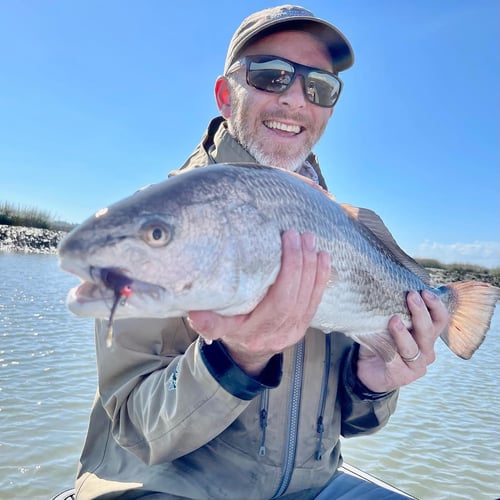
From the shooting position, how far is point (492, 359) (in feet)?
Result: 37.9

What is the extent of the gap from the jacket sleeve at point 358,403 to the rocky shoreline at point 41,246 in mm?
25205

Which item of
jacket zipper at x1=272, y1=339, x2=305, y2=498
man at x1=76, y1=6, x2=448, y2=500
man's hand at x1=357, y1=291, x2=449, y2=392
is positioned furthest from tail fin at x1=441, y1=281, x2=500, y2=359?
jacket zipper at x1=272, y1=339, x2=305, y2=498

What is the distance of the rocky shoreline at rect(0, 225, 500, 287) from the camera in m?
27.8

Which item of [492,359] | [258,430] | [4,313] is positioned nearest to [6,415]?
[258,430]

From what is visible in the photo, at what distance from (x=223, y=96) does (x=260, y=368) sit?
8.00 feet

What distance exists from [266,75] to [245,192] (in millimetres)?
1772

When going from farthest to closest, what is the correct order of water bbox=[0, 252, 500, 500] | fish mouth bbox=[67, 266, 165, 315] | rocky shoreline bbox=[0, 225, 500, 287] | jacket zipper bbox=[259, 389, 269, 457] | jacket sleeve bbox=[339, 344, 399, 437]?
rocky shoreline bbox=[0, 225, 500, 287]
water bbox=[0, 252, 500, 500]
jacket sleeve bbox=[339, 344, 399, 437]
jacket zipper bbox=[259, 389, 269, 457]
fish mouth bbox=[67, 266, 165, 315]

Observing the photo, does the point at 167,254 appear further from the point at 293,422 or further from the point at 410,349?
the point at 410,349

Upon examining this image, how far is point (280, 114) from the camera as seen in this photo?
→ 142 inches

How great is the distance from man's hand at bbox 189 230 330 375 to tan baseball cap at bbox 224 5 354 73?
2.05 meters

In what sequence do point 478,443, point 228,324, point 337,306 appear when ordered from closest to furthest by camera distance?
point 228,324
point 337,306
point 478,443

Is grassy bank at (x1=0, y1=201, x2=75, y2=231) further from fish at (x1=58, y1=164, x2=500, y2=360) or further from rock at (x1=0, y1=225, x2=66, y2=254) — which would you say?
fish at (x1=58, y1=164, x2=500, y2=360)

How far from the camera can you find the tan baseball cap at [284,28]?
3.53 metres

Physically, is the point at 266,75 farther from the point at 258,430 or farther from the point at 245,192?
the point at 258,430
